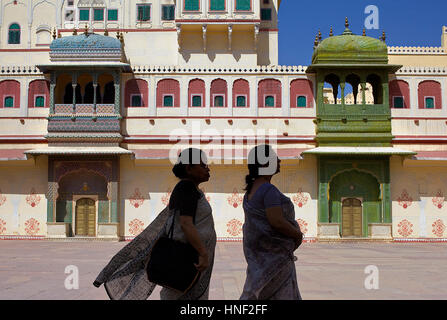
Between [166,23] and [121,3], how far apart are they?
8.22 ft

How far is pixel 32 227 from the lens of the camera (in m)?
19.8

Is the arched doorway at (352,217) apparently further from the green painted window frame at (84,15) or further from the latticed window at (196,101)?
the green painted window frame at (84,15)

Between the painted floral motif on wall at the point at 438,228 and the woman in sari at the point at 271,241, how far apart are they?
17054mm

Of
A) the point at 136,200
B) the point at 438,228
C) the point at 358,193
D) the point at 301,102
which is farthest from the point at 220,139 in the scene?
the point at 438,228

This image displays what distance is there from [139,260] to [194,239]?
0.79 m

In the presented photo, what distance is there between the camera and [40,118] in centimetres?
2028

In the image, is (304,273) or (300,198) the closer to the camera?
(304,273)

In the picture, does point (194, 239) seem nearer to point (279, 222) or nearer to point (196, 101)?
point (279, 222)

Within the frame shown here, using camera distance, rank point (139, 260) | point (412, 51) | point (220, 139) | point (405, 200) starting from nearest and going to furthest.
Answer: point (139, 260) < point (405, 200) < point (220, 139) < point (412, 51)

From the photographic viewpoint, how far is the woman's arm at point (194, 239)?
4.16 m

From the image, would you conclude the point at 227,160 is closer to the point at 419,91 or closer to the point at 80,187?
the point at 80,187

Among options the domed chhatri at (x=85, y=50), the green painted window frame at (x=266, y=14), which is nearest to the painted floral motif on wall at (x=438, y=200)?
the green painted window frame at (x=266, y=14)

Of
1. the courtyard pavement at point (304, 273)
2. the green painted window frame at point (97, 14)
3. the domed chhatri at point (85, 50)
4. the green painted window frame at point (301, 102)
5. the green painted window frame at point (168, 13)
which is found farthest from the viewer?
the green painted window frame at point (97, 14)
